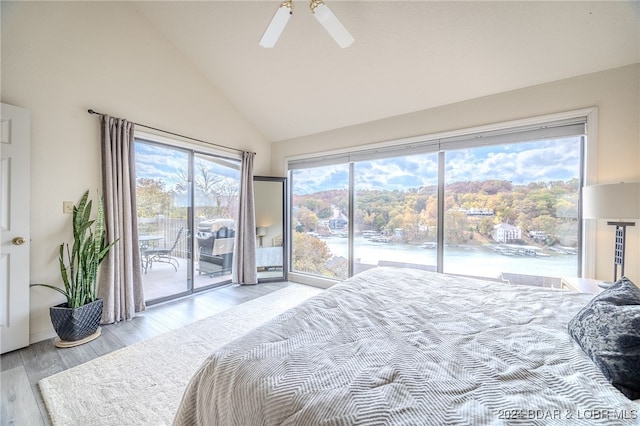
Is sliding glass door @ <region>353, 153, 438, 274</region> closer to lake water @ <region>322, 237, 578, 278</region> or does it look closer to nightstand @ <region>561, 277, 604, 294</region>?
lake water @ <region>322, 237, 578, 278</region>

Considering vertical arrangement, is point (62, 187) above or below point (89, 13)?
below

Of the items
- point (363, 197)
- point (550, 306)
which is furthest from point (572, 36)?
point (363, 197)

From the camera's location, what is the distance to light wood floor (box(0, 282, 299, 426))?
5.02 ft

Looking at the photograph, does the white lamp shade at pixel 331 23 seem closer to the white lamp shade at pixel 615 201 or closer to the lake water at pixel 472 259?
the white lamp shade at pixel 615 201

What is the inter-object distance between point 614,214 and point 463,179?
1.33 meters

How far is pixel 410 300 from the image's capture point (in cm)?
152

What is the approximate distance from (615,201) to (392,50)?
7.44ft

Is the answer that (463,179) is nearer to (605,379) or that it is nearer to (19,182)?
(605,379)

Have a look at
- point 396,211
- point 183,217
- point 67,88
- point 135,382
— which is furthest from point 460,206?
point 67,88

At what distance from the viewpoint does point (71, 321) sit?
220 cm

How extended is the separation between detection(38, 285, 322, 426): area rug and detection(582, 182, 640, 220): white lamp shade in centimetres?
325

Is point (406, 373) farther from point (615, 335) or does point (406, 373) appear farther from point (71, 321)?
point (71, 321)

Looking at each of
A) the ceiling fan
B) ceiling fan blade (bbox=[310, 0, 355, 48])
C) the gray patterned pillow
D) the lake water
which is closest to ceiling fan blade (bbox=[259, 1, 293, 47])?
the ceiling fan

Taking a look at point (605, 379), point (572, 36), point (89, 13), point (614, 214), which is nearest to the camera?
point (605, 379)
